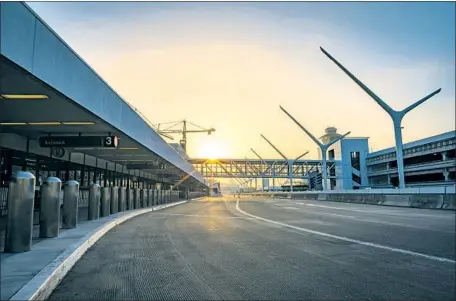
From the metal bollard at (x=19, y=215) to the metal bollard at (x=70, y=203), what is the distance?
3.17 metres

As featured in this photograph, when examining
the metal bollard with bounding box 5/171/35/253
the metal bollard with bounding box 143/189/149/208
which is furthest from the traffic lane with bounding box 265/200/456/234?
the metal bollard with bounding box 143/189/149/208

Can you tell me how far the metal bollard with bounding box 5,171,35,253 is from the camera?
6109mm

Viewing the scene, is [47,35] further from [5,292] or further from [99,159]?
[99,159]

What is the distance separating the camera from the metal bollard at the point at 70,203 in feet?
31.0

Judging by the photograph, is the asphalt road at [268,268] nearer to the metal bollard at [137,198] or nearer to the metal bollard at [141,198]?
the metal bollard at [137,198]

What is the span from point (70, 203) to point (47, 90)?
3.47 metres

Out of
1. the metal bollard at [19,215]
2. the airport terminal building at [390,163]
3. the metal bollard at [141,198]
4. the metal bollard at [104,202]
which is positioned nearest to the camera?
the metal bollard at [19,215]

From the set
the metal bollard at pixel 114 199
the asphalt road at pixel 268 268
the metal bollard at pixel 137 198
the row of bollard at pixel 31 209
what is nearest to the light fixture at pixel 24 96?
the row of bollard at pixel 31 209

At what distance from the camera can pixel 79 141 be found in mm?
13492

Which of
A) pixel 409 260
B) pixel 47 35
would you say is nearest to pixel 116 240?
pixel 47 35

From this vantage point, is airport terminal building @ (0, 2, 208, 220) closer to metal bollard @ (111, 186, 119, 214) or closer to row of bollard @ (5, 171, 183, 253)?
row of bollard @ (5, 171, 183, 253)

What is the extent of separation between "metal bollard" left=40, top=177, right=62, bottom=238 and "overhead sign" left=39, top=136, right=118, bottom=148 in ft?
17.2

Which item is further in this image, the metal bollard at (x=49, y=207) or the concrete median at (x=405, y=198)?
the concrete median at (x=405, y=198)

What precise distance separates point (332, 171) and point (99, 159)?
3891 inches
